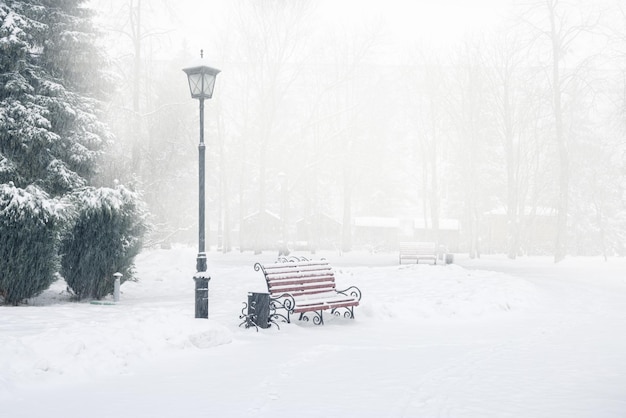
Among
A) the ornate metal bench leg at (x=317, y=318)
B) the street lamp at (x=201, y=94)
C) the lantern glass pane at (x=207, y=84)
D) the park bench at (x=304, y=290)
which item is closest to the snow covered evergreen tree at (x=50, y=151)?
the street lamp at (x=201, y=94)

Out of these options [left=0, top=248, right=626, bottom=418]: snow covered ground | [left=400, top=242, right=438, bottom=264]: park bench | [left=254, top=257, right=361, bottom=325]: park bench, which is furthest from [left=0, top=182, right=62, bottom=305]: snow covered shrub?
[left=400, top=242, right=438, bottom=264]: park bench

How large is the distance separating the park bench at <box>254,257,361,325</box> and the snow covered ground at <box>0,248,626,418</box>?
371 millimetres

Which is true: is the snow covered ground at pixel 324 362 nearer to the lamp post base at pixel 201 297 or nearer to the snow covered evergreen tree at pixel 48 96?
the lamp post base at pixel 201 297

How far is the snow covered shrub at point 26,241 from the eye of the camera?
12.3 metres

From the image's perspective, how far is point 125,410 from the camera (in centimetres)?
583

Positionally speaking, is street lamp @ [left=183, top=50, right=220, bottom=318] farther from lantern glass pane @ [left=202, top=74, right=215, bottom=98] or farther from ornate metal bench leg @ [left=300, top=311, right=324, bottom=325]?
ornate metal bench leg @ [left=300, top=311, right=324, bottom=325]

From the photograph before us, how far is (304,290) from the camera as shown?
37.7 feet

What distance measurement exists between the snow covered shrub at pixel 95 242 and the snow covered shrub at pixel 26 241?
2.55ft

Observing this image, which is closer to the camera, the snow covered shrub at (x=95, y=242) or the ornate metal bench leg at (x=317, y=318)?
the ornate metal bench leg at (x=317, y=318)

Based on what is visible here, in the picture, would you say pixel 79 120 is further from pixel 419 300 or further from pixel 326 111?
pixel 326 111

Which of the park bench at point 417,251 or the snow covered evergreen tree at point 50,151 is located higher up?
the snow covered evergreen tree at point 50,151

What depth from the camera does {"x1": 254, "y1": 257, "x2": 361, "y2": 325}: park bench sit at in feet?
35.3

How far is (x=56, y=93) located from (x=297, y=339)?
29.4 feet

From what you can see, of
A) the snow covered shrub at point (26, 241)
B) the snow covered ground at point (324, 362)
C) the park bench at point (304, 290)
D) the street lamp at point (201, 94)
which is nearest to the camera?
the snow covered ground at point (324, 362)
